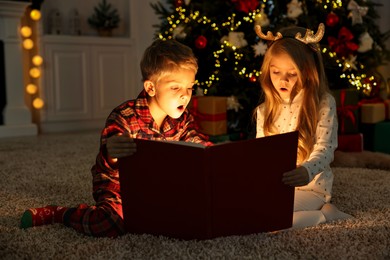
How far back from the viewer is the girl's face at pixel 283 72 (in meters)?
1.37

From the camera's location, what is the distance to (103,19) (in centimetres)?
405

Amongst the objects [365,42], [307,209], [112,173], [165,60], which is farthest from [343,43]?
[112,173]

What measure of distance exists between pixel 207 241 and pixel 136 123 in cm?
36

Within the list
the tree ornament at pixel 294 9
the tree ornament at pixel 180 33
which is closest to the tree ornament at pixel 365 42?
the tree ornament at pixel 294 9

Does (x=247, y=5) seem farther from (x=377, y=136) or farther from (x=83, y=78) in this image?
(x=83, y=78)

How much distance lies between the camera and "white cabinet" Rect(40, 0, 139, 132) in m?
3.82

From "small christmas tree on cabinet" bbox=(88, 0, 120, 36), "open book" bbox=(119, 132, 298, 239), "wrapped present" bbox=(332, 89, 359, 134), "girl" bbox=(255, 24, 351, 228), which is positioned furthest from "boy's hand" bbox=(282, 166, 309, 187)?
"small christmas tree on cabinet" bbox=(88, 0, 120, 36)

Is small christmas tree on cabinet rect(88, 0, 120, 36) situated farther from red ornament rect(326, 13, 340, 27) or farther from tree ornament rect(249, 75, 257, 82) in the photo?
red ornament rect(326, 13, 340, 27)

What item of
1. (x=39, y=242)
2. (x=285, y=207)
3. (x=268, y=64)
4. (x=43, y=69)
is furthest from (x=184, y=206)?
(x=43, y=69)

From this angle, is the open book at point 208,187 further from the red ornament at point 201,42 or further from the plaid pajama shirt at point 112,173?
the red ornament at point 201,42

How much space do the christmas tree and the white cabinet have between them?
137 centimetres

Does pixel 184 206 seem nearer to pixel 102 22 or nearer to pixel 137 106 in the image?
pixel 137 106

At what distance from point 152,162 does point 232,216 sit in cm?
22

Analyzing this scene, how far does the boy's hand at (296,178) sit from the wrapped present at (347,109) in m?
1.31
